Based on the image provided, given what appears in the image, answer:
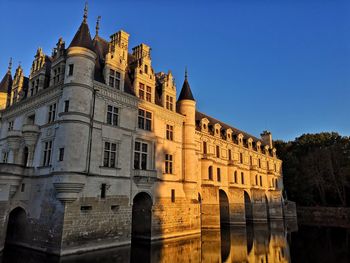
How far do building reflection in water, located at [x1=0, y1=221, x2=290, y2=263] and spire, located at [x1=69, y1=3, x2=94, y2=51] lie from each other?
14.4 meters

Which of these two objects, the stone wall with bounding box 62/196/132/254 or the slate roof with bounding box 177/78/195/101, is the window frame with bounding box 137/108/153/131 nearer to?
the slate roof with bounding box 177/78/195/101

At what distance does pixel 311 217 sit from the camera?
53.2 meters

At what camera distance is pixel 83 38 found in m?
20.5

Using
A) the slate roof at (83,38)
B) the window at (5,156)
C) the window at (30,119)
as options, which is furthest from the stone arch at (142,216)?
the slate roof at (83,38)

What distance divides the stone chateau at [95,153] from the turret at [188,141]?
10 cm

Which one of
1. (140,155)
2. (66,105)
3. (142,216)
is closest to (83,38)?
(66,105)

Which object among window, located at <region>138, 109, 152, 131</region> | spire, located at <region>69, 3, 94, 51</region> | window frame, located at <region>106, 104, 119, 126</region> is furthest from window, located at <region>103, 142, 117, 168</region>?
spire, located at <region>69, 3, 94, 51</region>

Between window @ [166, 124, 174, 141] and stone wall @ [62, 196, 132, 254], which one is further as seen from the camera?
window @ [166, 124, 174, 141]

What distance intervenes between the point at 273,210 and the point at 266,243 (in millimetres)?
22417

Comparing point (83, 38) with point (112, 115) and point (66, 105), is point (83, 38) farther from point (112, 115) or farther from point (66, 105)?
point (112, 115)

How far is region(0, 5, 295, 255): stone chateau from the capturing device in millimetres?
18375

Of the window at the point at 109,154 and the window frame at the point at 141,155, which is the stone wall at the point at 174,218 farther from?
the window at the point at 109,154

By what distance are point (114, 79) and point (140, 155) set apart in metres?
6.71

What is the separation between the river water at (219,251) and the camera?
1714 centimetres
